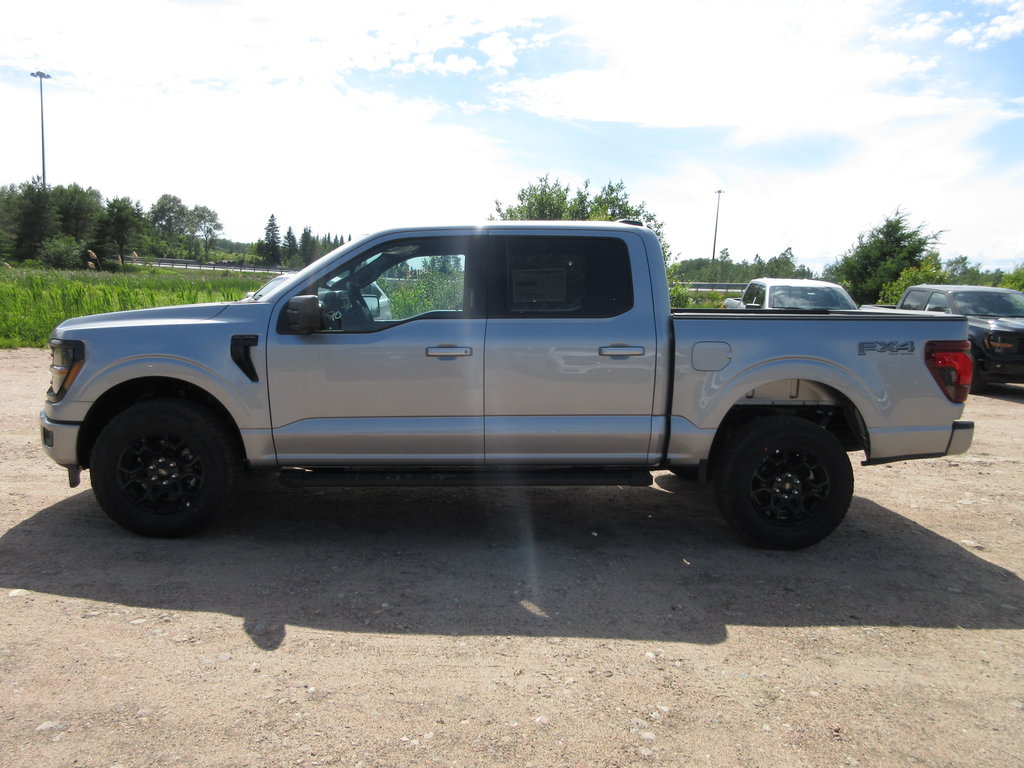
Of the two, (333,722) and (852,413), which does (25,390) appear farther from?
(852,413)

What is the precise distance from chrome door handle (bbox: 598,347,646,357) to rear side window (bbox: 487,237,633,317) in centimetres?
25

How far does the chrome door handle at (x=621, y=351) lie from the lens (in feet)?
15.0

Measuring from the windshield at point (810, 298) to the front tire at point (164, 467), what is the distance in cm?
1049

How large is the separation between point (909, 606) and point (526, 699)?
2.39 meters

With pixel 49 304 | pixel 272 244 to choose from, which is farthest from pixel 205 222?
pixel 49 304

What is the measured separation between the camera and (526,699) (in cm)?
308

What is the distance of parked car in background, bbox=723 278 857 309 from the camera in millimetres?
12648

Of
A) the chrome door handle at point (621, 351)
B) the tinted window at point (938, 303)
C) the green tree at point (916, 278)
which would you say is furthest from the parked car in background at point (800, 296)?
the green tree at point (916, 278)

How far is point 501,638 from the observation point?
3.59m

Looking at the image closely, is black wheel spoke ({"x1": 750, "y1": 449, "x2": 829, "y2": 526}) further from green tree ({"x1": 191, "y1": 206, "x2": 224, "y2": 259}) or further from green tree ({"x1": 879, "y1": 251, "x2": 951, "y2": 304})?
green tree ({"x1": 191, "y1": 206, "x2": 224, "y2": 259})

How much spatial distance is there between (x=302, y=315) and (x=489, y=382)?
3.97ft

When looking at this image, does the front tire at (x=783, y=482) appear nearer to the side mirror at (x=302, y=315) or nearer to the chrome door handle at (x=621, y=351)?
the chrome door handle at (x=621, y=351)

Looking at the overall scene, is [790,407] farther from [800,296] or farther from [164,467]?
[800,296]

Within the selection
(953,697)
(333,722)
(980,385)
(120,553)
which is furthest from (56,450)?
(980,385)
